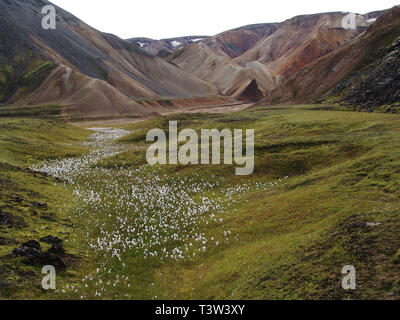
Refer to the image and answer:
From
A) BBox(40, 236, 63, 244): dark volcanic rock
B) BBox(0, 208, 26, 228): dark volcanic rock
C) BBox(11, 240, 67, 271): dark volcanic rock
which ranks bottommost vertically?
BBox(11, 240, 67, 271): dark volcanic rock

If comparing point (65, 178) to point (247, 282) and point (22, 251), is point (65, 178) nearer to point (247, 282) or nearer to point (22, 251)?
point (22, 251)

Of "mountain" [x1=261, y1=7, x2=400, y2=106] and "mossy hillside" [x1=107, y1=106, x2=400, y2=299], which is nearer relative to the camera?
"mossy hillside" [x1=107, y1=106, x2=400, y2=299]

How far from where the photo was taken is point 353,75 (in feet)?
340

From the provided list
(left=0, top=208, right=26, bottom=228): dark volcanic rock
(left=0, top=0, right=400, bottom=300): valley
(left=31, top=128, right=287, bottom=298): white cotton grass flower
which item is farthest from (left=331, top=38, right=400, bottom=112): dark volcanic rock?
(left=0, top=208, right=26, bottom=228): dark volcanic rock

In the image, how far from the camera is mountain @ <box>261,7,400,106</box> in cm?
7300

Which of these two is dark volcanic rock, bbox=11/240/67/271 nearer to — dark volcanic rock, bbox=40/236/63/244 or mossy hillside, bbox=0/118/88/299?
mossy hillside, bbox=0/118/88/299

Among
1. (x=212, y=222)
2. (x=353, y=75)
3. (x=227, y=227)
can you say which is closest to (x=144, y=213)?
(x=212, y=222)

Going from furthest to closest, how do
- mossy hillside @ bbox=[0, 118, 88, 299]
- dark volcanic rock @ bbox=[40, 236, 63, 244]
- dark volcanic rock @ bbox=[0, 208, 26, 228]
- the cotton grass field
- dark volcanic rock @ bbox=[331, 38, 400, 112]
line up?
dark volcanic rock @ bbox=[331, 38, 400, 112] < dark volcanic rock @ bbox=[0, 208, 26, 228] < dark volcanic rock @ bbox=[40, 236, 63, 244] < mossy hillside @ bbox=[0, 118, 88, 299] < the cotton grass field

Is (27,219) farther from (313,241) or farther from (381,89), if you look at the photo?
(381,89)

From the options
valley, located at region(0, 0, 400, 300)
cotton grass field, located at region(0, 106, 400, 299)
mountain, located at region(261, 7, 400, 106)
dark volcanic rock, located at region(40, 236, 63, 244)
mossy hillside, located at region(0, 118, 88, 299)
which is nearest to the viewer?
cotton grass field, located at region(0, 106, 400, 299)

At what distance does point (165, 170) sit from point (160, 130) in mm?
42069

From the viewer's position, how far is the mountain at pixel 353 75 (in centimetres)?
7300
